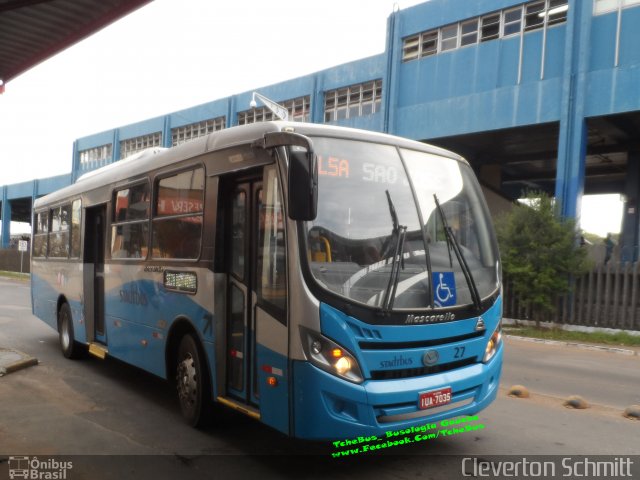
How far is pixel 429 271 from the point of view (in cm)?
455

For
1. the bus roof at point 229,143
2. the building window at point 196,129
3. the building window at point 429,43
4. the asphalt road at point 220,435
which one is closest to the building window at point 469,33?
the building window at point 429,43

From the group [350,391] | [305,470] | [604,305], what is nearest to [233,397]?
[305,470]

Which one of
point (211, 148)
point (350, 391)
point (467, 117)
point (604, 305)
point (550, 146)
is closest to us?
point (350, 391)

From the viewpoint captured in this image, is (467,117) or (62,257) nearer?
(62,257)

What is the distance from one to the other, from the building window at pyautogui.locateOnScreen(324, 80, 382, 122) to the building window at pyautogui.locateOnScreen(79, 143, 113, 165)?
25.1 metres

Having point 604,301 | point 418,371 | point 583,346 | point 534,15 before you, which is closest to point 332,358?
point 418,371

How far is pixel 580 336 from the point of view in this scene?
1509cm

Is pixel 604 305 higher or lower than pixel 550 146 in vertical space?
lower

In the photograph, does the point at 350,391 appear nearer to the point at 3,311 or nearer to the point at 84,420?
the point at 84,420

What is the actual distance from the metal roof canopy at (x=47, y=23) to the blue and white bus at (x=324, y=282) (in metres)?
1.52

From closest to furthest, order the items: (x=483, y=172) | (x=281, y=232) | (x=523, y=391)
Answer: (x=281, y=232), (x=523, y=391), (x=483, y=172)

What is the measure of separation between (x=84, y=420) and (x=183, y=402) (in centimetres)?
115

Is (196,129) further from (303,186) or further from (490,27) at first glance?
(303,186)

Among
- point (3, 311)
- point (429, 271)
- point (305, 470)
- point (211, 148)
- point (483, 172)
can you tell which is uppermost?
point (483, 172)
